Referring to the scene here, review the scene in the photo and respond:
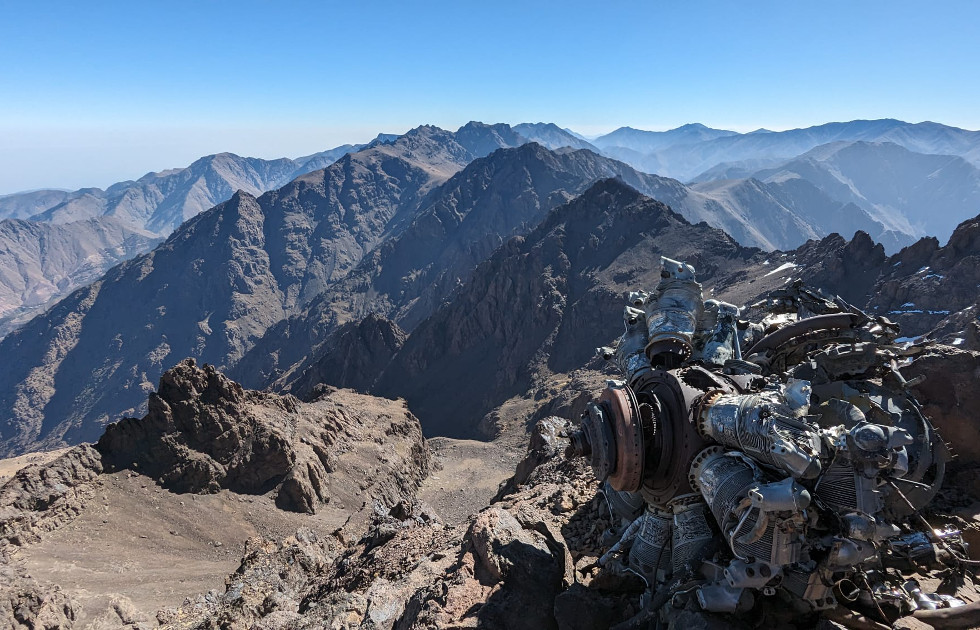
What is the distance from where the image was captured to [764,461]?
763 centimetres

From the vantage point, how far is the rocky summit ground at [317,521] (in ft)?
33.3

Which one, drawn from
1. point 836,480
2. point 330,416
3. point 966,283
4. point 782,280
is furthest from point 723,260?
point 836,480

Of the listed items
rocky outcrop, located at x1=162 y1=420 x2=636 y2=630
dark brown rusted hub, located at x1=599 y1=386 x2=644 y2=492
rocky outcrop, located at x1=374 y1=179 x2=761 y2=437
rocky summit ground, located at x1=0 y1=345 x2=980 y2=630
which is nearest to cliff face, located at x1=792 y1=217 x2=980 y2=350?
rocky outcrop, located at x1=374 y1=179 x2=761 y2=437

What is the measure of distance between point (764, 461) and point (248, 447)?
178 ft

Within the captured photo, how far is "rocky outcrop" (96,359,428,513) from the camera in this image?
47594 mm

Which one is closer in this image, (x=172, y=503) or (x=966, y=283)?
(x=172, y=503)

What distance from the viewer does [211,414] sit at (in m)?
52.2

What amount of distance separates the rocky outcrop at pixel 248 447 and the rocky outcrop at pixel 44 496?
303 cm

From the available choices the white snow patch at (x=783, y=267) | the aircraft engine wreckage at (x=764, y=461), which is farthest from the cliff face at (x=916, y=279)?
the aircraft engine wreckage at (x=764, y=461)

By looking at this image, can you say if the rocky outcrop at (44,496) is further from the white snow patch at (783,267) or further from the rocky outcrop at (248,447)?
the white snow patch at (783,267)

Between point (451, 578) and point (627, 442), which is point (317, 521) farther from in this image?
point (627, 442)

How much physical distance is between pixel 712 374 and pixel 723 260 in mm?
113600

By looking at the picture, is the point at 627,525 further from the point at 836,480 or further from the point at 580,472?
the point at 580,472

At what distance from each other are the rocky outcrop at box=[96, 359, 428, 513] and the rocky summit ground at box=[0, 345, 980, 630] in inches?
6.8
